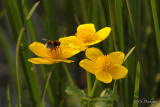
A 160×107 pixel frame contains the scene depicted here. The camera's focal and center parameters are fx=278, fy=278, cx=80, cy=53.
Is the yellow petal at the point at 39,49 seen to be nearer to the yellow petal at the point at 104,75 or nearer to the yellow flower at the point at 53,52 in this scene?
the yellow flower at the point at 53,52

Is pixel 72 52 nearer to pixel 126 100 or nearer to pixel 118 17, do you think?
pixel 118 17

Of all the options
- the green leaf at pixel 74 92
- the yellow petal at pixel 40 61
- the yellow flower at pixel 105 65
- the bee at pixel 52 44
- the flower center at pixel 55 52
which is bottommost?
the green leaf at pixel 74 92

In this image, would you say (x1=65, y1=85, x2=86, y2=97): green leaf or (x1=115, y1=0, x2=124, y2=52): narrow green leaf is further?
(x1=115, y1=0, x2=124, y2=52): narrow green leaf

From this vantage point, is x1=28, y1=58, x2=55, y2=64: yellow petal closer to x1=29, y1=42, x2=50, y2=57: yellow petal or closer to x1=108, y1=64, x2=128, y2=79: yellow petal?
x1=29, y1=42, x2=50, y2=57: yellow petal

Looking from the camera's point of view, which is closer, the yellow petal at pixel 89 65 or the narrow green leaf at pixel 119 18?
the yellow petal at pixel 89 65

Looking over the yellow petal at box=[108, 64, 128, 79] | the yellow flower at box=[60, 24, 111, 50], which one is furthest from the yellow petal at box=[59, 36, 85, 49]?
the yellow petal at box=[108, 64, 128, 79]

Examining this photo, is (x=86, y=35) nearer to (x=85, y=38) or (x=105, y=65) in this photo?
(x=85, y=38)

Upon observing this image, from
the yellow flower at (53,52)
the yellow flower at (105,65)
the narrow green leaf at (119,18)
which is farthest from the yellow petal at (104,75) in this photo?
the narrow green leaf at (119,18)
